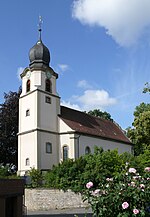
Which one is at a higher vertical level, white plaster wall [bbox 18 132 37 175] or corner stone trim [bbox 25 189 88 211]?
white plaster wall [bbox 18 132 37 175]

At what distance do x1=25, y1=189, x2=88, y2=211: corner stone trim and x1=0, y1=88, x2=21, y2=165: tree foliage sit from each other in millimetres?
17543

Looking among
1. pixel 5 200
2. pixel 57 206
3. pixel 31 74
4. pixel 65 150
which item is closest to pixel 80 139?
pixel 65 150

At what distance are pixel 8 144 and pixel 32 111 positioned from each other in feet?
24.4

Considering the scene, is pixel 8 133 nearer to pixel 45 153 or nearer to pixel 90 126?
pixel 45 153

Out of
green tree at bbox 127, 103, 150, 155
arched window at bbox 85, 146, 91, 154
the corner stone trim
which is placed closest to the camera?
the corner stone trim

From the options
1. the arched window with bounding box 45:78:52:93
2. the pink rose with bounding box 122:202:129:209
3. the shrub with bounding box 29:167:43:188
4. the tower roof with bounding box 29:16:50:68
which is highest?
the tower roof with bounding box 29:16:50:68

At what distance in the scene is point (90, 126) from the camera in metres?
42.8

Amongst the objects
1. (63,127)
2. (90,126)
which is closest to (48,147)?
(63,127)

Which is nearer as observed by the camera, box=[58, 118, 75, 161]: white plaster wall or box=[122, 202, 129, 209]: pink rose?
box=[122, 202, 129, 209]: pink rose

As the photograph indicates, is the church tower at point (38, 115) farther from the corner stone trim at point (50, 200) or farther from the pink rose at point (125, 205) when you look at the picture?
→ the pink rose at point (125, 205)

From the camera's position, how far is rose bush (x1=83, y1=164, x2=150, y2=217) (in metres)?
6.37

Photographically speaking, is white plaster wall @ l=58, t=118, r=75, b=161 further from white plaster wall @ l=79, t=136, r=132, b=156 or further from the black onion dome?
the black onion dome

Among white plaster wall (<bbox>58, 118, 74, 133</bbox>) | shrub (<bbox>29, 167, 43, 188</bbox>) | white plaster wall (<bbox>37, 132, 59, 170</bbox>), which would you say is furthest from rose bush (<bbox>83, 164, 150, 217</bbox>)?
white plaster wall (<bbox>58, 118, 74, 133</bbox>)

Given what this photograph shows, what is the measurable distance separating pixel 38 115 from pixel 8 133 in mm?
7808
